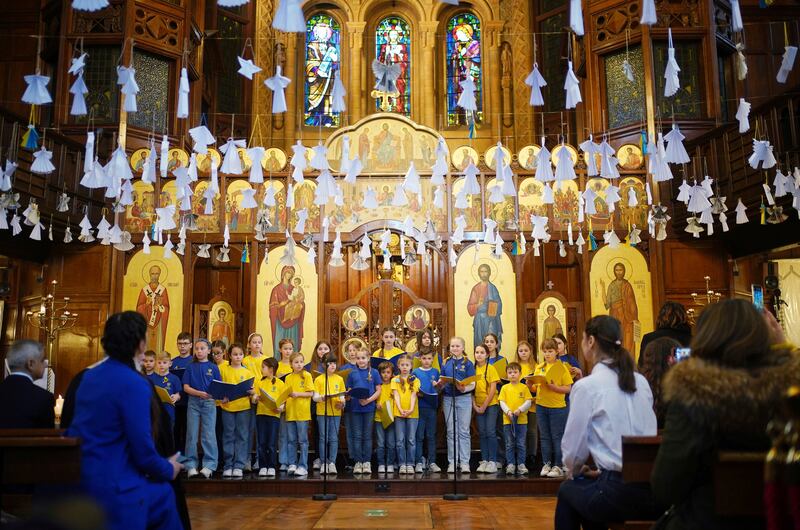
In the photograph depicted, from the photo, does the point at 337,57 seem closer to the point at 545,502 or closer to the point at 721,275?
the point at 721,275

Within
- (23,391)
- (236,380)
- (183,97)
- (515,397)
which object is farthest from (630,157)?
(23,391)

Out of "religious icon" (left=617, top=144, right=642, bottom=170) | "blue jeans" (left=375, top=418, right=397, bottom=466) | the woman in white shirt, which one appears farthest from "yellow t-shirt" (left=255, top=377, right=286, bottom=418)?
"religious icon" (left=617, top=144, right=642, bottom=170)

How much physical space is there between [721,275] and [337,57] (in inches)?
449

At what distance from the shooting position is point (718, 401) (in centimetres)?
233

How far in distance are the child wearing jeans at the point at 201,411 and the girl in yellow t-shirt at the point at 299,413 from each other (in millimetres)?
889

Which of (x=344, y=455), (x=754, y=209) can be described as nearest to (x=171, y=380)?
(x=344, y=455)

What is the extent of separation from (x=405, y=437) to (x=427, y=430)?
1.36 ft

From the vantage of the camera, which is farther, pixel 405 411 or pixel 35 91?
pixel 405 411

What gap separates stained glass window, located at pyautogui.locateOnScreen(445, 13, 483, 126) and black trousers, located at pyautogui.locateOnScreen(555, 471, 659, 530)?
1555 centimetres

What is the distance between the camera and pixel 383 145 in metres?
11.8

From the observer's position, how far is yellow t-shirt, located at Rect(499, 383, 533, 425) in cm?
844

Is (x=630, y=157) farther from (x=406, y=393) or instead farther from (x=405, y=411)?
(x=405, y=411)

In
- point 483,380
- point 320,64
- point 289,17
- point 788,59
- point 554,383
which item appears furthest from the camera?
point 320,64

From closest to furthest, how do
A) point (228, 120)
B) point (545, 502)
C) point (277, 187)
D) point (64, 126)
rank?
point (545, 502), point (277, 187), point (64, 126), point (228, 120)
